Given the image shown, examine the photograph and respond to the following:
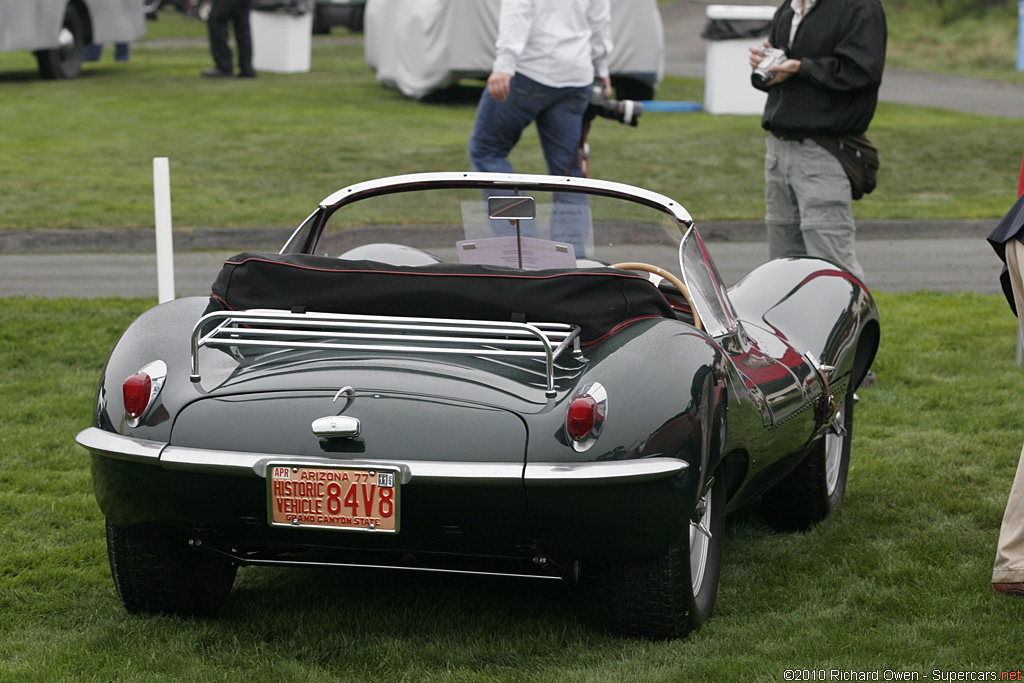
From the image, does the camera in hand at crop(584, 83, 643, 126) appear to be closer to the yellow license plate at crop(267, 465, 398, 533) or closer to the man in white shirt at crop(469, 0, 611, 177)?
the man in white shirt at crop(469, 0, 611, 177)

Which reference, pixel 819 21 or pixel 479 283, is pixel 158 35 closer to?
pixel 819 21

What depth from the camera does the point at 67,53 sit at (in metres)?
21.4

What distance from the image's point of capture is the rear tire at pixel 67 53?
68.0 ft

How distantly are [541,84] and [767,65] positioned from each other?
1828mm

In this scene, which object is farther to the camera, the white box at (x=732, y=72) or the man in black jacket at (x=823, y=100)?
the white box at (x=732, y=72)

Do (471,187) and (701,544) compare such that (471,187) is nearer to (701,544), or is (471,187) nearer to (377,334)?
(377,334)

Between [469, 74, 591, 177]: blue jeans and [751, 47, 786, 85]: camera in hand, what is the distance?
1531 mm

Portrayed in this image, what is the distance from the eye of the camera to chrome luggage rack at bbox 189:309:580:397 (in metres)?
3.40

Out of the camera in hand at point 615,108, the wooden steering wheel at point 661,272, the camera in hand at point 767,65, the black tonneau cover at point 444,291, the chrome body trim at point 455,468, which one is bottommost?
the camera in hand at point 615,108

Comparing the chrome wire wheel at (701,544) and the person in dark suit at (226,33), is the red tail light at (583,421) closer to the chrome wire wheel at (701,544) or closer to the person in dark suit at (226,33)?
the chrome wire wheel at (701,544)

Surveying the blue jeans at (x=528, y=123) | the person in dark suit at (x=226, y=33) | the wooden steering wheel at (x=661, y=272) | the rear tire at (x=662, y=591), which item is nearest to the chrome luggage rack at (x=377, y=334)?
the rear tire at (x=662, y=591)

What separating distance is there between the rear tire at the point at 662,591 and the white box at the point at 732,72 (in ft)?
50.1

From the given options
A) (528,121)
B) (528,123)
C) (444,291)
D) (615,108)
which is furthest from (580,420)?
(528,121)

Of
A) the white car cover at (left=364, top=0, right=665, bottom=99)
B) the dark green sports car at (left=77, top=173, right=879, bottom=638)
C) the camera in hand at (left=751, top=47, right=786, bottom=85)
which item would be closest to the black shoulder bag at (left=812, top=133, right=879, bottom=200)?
the camera in hand at (left=751, top=47, right=786, bottom=85)
